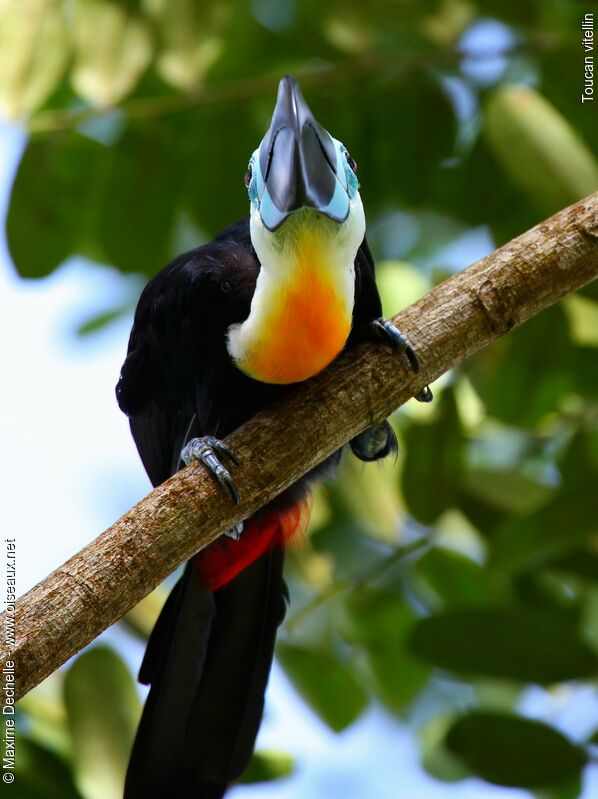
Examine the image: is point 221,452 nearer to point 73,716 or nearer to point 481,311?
point 481,311

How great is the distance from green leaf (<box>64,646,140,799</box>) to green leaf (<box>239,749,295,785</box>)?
0.24 meters

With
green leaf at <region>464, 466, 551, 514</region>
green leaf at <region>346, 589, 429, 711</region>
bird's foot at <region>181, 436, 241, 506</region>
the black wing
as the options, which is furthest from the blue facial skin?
green leaf at <region>346, 589, 429, 711</region>

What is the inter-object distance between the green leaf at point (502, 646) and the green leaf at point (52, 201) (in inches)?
42.0

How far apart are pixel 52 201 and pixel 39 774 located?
1131 mm

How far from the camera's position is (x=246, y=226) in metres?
1.97

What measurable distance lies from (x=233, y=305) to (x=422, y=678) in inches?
38.7

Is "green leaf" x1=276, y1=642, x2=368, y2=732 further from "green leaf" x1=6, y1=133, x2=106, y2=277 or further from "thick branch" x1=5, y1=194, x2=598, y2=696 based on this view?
"green leaf" x1=6, y1=133, x2=106, y2=277

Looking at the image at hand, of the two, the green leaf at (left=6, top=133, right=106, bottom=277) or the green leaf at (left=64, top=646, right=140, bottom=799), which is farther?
the green leaf at (left=6, top=133, right=106, bottom=277)

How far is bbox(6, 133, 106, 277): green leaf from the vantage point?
7.40 ft

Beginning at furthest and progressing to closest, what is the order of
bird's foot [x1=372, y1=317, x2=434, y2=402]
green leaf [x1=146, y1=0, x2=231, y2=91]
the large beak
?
green leaf [x1=146, y1=0, x2=231, y2=91] → bird's foot [x1=372, y1=317, x2=434, y2=402] → the large beak

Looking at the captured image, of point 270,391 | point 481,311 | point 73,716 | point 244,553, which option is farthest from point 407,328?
point 73,716

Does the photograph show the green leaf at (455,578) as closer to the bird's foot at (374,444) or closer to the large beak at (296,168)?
the bird's foot at (374,444)

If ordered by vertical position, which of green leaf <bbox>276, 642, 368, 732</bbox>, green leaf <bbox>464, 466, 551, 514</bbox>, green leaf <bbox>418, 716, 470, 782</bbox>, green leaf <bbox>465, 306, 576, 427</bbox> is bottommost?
green leaf <bbox>418, 716, 470, 782</bbox>

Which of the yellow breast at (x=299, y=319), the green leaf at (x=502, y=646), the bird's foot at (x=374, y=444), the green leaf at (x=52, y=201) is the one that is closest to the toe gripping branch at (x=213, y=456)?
the yellow breast at (x=299, y=319)
